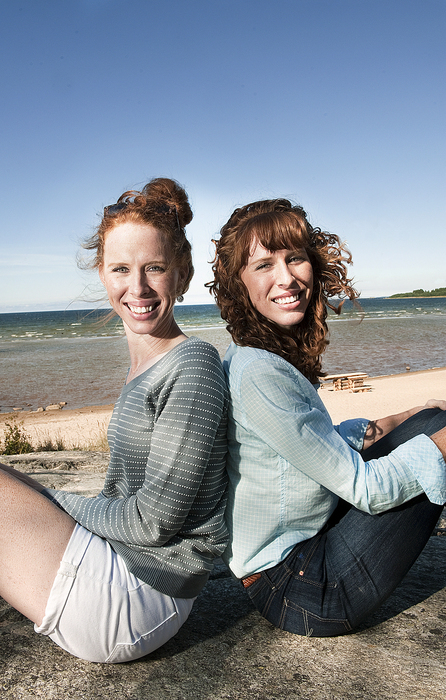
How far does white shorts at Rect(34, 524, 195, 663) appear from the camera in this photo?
161 cm

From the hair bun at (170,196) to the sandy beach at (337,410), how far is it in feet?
23.5

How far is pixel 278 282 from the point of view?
210cm

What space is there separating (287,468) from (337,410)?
11233 millimetres

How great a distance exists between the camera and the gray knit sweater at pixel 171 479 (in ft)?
5.37

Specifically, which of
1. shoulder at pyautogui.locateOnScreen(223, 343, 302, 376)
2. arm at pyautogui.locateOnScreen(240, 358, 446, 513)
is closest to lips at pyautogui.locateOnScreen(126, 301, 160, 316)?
shoulder at pyautogui.locateOnScreen(223, 343, 302, 376)

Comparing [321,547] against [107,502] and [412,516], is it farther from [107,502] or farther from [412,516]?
[107,502]

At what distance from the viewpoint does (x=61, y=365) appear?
24.7 meters

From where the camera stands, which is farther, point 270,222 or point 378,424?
point 378,424

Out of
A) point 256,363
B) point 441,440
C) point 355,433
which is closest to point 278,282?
point 256,363

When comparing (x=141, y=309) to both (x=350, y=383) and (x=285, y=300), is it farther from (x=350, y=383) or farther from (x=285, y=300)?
(x=350, y=383)

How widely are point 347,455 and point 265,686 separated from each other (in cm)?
81

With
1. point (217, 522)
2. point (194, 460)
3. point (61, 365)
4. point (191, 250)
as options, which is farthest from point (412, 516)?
point (61, 365)

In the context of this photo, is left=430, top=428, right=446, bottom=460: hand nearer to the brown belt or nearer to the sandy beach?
the brown belt

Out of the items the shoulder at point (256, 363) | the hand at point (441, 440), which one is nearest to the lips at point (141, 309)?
the shoulder at point (256, 363)
